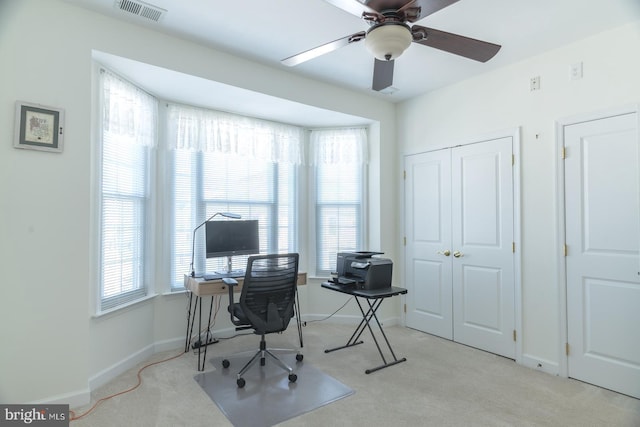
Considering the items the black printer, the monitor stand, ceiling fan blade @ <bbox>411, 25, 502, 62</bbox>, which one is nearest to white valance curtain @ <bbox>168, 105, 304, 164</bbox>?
the monitor stand

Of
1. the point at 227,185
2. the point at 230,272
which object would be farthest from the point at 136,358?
the point at 227,185

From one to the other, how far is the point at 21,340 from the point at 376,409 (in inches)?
91.7

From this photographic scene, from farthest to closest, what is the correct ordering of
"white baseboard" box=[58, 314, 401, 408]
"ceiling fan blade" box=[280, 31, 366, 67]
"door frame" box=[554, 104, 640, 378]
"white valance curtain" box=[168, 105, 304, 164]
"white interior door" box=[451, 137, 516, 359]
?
"white valance curtain" box=[168, 105, 304, 164]
"white interior door" box=[451, 137, 516, 359]
"door frame" box=[554, 104, 640, 378]
"white baseboard" box=[58, 314, 401, 408]
"ceiling fan blade" box=[280, 31, 366, 67]

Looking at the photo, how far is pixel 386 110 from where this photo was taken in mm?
4344

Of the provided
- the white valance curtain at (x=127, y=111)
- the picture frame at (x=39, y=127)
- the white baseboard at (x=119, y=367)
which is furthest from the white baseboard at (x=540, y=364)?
the picture frame at (x=39, y=127)

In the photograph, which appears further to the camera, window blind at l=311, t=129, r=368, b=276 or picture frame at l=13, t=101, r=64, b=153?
window blind at l=311, t=129, r=368, b=276

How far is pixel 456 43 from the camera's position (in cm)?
Result: 206

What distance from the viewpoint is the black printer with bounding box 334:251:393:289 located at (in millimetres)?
3117

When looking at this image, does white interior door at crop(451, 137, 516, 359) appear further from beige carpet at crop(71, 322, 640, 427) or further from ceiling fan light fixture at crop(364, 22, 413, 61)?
ceiling fan light fixture at crop(364, 22, 413, 61)

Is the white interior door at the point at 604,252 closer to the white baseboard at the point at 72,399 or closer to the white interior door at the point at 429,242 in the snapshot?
the white interior door at the point at 429,242

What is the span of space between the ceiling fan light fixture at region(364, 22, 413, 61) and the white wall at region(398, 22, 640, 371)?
1.83 metres

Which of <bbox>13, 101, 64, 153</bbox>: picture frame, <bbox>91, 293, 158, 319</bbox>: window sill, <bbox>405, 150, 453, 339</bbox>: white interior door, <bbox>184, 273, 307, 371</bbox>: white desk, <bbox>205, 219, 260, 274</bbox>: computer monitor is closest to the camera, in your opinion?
<bbox>13, 101, 64, 153</bbox>: picture frame

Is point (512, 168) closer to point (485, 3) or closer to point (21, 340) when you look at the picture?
point (485, 3)

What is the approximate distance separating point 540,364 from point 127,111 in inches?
165
